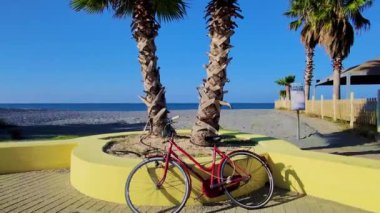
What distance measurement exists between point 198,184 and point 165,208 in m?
0.60

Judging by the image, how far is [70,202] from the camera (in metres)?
5.93

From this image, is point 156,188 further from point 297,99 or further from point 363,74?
point 363,74

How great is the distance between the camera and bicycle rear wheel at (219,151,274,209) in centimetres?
581

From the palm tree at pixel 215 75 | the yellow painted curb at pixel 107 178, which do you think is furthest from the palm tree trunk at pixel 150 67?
the yellow painted curb at pixel 107 178

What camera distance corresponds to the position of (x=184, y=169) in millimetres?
5477

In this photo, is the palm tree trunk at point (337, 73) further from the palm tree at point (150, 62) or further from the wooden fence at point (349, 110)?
the palm tree at point (150, 62)

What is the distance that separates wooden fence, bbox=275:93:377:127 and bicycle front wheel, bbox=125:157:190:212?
46.0 ft

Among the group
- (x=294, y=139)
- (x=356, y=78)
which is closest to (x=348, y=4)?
(x=356, y=78)

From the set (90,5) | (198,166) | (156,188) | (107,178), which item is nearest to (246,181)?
(198,166)

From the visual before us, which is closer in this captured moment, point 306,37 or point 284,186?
point 284,186

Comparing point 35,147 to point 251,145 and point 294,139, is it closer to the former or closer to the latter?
point 251,145

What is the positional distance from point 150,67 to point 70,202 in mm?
3588

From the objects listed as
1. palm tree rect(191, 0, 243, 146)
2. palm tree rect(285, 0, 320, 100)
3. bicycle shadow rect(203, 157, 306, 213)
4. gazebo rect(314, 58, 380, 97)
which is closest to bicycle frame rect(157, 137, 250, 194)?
bicycle shadow rect(203, 157, 306, 213)

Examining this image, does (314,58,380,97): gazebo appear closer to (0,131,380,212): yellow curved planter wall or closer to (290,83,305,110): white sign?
(290,83,305,110): white sign
